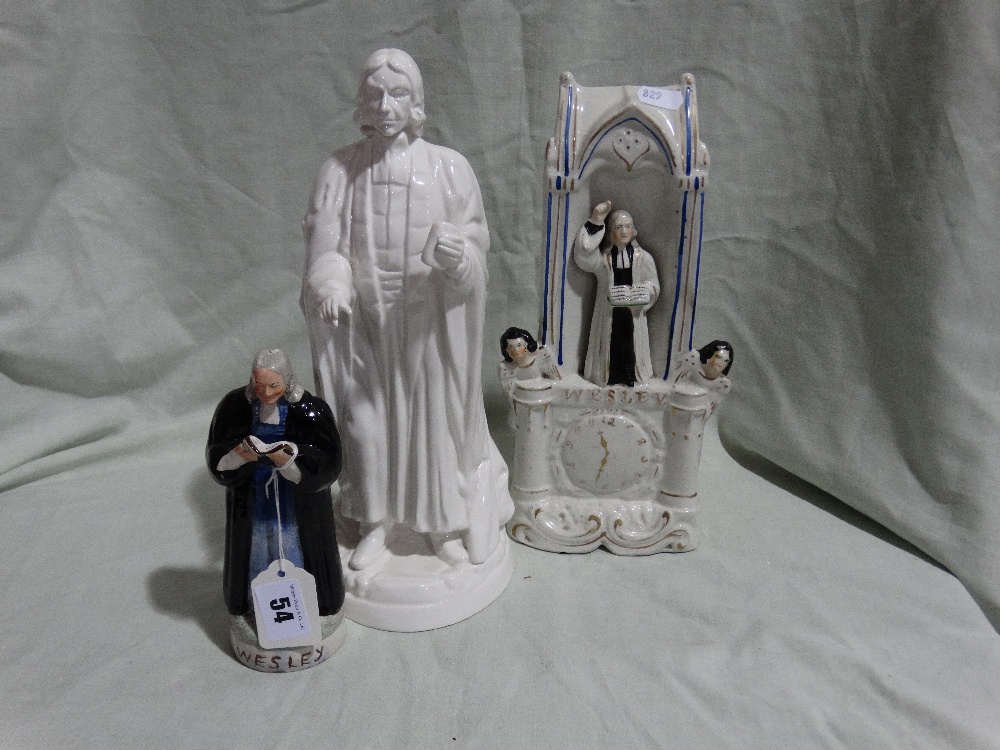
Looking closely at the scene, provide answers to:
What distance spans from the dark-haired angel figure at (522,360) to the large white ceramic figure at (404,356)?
192 millimetres

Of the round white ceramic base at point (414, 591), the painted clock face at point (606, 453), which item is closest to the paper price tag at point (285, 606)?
the round white ceramic base at point (414, 591)

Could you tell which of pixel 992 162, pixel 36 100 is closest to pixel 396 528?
pixel 36 100

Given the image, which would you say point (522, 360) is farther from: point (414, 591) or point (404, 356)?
point (414, 591)

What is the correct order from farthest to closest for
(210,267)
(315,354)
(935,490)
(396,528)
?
(210,267) < (935,490) < (396,528) < (315,354)

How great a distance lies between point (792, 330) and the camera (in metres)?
2.63

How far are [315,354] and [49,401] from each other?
4.37 ft

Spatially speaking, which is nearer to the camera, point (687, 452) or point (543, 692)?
point (543, 692)

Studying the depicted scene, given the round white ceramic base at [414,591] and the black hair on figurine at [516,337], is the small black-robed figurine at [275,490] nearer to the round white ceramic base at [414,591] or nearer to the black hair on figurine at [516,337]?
the round white ceramic base at [414,591]

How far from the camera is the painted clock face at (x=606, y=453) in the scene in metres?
2.19

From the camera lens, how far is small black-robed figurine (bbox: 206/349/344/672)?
160cm

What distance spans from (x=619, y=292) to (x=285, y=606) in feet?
3.61

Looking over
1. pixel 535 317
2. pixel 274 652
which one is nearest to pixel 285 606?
pixel 274 652

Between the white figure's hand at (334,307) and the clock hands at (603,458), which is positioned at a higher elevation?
the white figure's hand at (334,307)

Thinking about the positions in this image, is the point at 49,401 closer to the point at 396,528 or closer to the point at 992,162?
the point at 396,528
